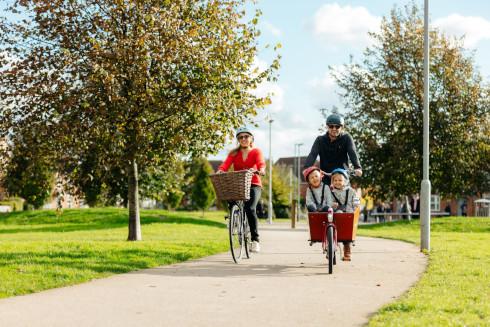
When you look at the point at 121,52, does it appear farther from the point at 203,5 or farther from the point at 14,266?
the point at 14,266

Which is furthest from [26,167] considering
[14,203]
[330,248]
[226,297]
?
[14,203]

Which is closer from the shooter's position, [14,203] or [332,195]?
[332,195]

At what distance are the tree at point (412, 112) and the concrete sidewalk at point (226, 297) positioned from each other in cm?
2090

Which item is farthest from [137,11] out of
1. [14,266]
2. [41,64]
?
[14,266]

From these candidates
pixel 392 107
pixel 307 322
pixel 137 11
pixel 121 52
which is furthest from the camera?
pixel 392 107

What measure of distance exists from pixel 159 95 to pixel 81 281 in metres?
6.90

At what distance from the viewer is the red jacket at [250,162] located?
1058 centimetres

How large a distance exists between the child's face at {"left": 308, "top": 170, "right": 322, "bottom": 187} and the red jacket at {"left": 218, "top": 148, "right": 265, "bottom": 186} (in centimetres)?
153

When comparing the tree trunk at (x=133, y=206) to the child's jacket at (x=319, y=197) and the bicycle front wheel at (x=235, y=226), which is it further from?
the child's jacket at (x=319, y=197)

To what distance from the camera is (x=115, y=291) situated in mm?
7207

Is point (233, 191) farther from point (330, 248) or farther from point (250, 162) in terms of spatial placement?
point (330, 248)

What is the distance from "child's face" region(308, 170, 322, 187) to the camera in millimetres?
9095

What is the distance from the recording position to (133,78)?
45.9 feet

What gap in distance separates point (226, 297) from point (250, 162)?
4.12 meters
